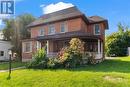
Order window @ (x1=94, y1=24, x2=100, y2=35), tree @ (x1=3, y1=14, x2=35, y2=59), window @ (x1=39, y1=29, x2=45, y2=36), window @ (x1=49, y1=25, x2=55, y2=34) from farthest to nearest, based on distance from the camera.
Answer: tree @ (x1=3, y1=14, x2=35, y2=59), window @ (x1=39, y1=29, x2=45, y2=36), window @ (x1=49, y1=25, x2=55, y2=34), window @ (x1=94, y1=24, x2=100, y2=35)

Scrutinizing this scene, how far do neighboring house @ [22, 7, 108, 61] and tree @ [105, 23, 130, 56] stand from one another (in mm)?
8844

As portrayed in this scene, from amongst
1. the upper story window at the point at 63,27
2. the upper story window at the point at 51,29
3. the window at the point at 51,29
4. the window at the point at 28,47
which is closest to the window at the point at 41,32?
the upper story window at the point at 51,29

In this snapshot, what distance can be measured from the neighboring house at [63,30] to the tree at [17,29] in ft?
35.0

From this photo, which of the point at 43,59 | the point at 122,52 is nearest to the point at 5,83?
the point at 43,59

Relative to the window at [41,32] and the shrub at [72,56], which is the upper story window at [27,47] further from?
the shrub at [72,56]

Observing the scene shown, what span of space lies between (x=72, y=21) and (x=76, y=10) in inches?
79.6

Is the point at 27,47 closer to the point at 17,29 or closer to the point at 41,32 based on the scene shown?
the point at 41,32

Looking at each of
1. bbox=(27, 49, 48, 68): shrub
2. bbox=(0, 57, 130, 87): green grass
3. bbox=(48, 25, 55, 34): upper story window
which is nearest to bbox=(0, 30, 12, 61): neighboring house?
bbox=(48, 25, 55, 34): upper story window

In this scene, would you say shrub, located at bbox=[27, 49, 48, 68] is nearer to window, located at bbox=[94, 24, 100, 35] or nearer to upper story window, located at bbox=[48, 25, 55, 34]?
upper story window, located at bbox=[48, 25, 55, 34]

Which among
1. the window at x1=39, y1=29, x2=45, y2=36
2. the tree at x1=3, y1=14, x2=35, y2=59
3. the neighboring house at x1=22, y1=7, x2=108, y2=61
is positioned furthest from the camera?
the tree at x1=3, y1=14, x2=35, y2=59

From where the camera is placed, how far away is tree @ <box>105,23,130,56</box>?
43500 mm

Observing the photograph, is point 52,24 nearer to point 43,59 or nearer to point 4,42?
point 43,59

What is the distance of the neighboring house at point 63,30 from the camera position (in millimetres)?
31828

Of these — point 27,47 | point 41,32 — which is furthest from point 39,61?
point 41,32
